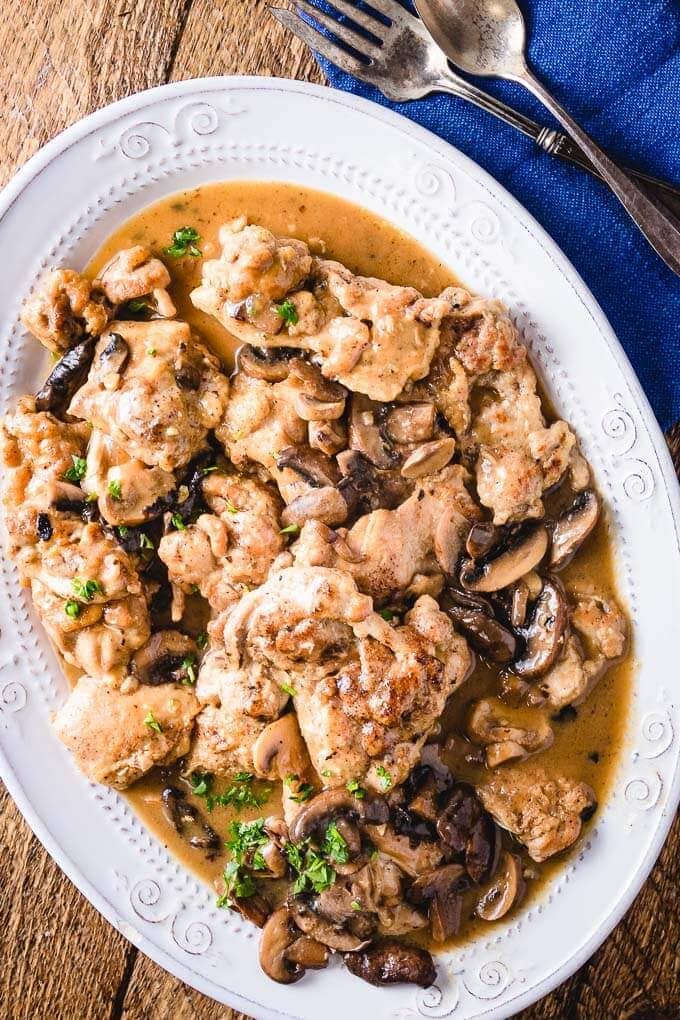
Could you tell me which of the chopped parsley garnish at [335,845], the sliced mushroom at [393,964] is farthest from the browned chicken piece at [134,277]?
the sliced mushroom at [393,964]

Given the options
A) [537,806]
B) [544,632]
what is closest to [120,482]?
[544,632]

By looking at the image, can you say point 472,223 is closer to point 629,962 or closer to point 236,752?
point 236,752

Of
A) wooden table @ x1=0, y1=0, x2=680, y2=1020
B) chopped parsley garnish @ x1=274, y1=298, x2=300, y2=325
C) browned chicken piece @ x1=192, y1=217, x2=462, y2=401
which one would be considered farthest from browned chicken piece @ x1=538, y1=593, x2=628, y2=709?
chopped parsley garnish @ x1=274, y1=298, x2=300, y2=325

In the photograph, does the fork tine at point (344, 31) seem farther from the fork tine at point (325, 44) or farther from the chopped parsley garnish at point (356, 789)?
the chopped parsley garnish at point (356, 789)

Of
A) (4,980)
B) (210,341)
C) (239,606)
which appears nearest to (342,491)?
(239,606)

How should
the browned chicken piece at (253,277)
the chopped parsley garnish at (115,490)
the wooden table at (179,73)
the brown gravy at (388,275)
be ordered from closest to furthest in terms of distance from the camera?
A: the browned chicken piece at (253,277) < the chopped parsley garnish at (115,490) < the brown gravy at (388,275) < the wooden table at (179,73)

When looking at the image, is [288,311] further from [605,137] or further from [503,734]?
[503,734]
